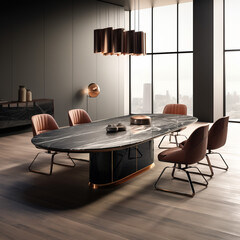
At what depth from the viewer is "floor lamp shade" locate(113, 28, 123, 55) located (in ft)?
15.1

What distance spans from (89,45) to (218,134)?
5980 millimetres

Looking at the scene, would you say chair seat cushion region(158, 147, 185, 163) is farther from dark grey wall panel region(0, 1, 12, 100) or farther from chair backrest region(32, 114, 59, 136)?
dark grey wall panel region(0, 1, 12, 100)

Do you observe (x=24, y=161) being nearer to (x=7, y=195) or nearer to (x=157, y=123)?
(x=7, y=195)

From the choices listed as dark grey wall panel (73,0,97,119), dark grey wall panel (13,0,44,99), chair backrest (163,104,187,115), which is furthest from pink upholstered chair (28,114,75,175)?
dark grey wall panel (73,0,97,119)

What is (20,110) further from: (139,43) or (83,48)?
(139,43)

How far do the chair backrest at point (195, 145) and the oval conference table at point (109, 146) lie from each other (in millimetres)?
411

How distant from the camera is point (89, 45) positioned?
369 inches

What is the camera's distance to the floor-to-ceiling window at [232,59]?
30.6 feet

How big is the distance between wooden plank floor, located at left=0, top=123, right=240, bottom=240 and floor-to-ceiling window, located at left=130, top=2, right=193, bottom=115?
5948 millimetres

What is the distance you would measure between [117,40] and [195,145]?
190 cm

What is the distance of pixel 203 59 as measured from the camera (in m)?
9.36

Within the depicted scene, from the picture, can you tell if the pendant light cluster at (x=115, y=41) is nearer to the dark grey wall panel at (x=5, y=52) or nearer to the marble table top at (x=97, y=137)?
the marble table top at (x=97, y=137)

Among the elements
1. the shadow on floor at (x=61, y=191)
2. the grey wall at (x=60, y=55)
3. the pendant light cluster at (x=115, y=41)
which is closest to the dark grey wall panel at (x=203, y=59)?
the grey wall at (x=60, y=55)

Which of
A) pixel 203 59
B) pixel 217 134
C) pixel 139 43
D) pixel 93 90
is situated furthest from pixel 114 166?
pixel 203 59
